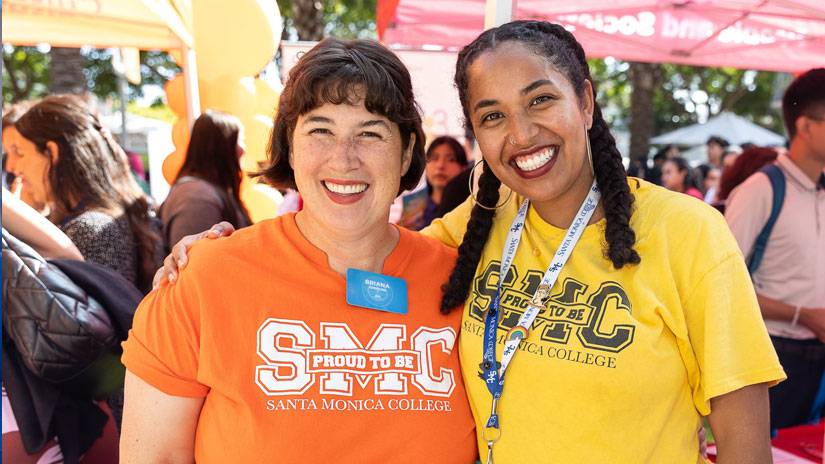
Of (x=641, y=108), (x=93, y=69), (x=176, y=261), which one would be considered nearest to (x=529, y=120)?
(x=176, y=261)

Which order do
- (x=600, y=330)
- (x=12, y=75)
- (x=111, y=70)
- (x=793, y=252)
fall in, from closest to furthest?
(x=600, y=330) → (x=793, y=252) → (x=12, y=75) → (x=111, y=70)

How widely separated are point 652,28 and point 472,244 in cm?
480

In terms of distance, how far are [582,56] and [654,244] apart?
55cm

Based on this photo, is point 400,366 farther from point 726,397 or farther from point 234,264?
point 726,397

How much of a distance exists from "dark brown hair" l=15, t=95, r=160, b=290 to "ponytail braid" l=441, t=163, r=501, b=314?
71.0 inches

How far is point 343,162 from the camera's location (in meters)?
1.84

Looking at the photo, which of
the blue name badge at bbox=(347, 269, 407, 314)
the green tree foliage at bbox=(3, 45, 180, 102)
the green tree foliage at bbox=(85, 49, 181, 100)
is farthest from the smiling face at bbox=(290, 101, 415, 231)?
the green tree foliage at bbox=(85, 49, 181, 100)

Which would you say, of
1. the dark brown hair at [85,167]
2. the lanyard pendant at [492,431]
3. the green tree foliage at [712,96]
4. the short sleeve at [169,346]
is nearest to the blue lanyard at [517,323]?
the lanyard pendant at [492,431]

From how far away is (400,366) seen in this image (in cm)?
180

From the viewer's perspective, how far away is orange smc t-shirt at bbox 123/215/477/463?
5.59ft

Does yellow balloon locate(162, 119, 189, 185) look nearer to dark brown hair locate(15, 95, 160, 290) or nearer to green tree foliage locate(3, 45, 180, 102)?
dark brown hair locate(15, 95, 160, 290)

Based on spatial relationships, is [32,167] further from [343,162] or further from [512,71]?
[512,71]

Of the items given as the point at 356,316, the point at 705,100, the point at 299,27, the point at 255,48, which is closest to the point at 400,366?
the point at 356,316

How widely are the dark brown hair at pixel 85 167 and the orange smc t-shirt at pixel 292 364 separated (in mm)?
1595
